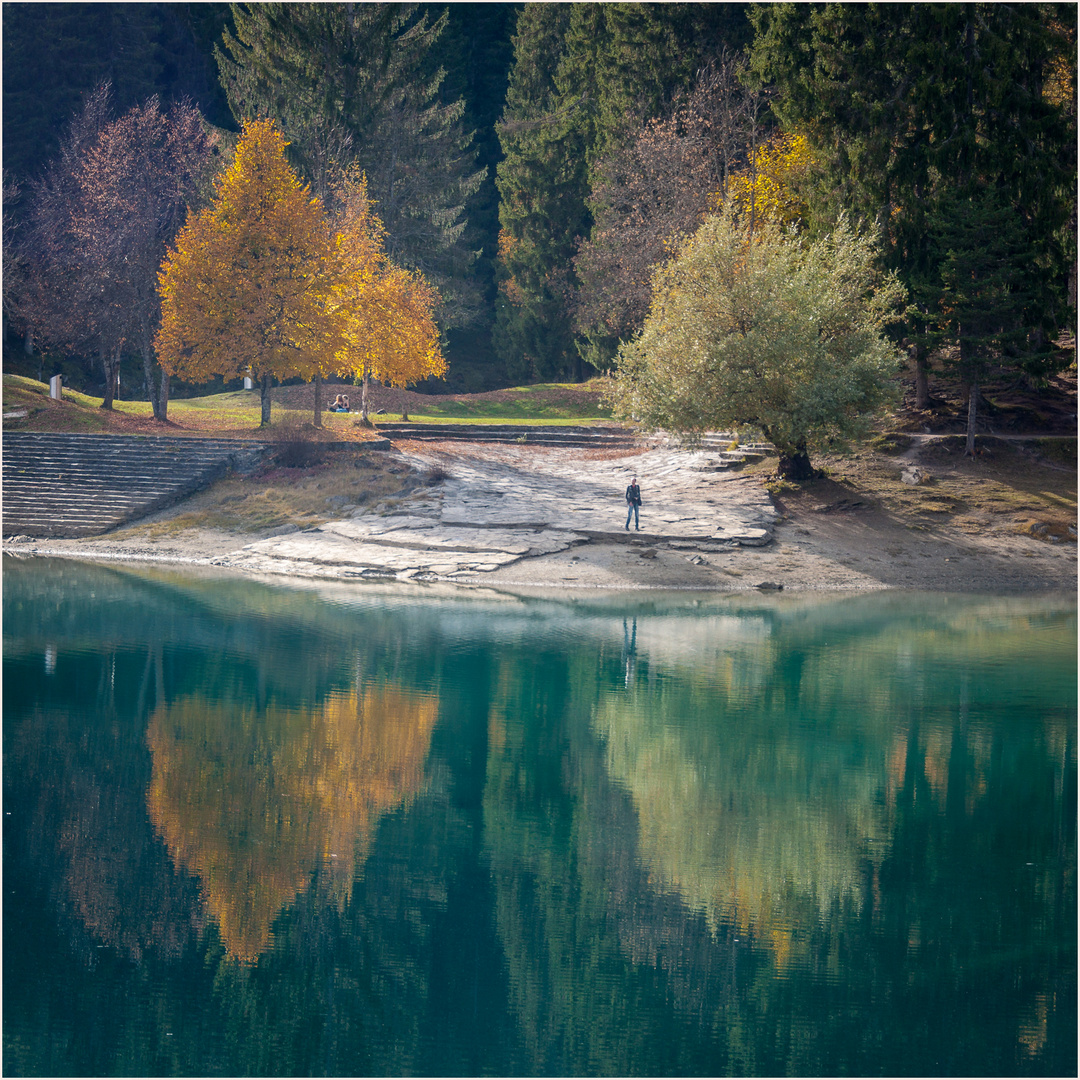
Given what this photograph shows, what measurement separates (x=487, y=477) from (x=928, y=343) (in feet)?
44.5

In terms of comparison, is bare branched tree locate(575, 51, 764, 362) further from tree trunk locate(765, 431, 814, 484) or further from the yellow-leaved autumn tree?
tree trunk locate(765, 431, 814, 484)

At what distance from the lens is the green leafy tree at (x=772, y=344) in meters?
31.0

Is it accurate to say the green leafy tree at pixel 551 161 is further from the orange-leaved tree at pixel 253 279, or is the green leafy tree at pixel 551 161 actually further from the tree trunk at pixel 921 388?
the tree trunk at pixel 921 388

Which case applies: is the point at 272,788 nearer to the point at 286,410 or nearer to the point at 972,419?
the point at 972,419

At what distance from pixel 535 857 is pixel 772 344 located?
69.7ft

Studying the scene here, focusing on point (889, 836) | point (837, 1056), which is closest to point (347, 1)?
point (889, 836)

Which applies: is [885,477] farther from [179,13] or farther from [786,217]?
[179,13]

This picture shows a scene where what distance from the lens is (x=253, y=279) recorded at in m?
38.7

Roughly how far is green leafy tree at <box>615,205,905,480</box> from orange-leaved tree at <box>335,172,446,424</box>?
11.6m

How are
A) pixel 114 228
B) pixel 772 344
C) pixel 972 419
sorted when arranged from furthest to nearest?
pixel 114 228
pixel 972 419
pixel 772 344

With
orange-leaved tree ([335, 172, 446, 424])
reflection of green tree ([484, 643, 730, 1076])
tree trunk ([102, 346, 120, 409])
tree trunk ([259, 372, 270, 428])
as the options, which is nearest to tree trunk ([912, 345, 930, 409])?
orange-leaved tree ([335, 172, 446, 424])

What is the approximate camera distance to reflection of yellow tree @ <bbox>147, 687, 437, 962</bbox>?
37.6ft

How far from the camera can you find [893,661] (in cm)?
2161

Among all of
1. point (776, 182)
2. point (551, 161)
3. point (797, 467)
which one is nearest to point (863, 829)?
point (797, 467)
